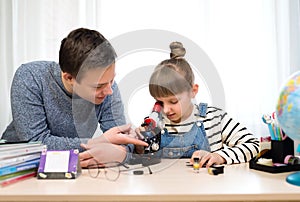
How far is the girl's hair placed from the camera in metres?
1.18

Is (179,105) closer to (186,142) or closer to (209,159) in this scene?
(186,142)

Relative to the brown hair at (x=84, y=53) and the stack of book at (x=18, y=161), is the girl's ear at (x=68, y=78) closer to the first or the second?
the brown hair at (x=84, y=53)

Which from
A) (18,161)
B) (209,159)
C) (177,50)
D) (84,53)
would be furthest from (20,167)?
(177,50)

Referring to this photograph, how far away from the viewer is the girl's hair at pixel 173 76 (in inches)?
46.6

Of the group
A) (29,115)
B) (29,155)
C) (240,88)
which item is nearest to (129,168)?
(29,155)

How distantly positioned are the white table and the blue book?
4 cm

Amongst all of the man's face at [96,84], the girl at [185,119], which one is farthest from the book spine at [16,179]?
the girl at [185,119]

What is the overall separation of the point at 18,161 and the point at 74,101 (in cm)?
41

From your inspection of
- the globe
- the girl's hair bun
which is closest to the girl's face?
the girl's hair bun

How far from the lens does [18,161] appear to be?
36.2 inches

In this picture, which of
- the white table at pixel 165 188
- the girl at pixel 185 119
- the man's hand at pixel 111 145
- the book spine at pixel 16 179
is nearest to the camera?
the white table at pixel 165 188

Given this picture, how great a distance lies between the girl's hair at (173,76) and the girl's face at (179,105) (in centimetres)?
2

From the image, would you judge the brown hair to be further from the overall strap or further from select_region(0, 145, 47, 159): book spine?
the overall strap

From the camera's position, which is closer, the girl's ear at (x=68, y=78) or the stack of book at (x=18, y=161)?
Result: the stack of book at (x=18, y=161)
